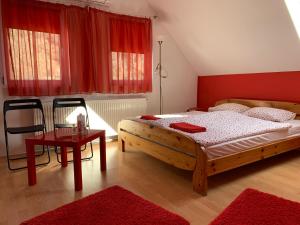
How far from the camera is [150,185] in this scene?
2.32m

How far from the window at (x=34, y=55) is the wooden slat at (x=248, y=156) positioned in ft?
8.10

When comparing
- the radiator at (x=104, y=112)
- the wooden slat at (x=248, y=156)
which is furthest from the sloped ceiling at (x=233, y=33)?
the radiator at (x=104, y=112)

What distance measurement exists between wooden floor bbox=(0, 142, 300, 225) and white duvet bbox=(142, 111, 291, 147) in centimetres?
47

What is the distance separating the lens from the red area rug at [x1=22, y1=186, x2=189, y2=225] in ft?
5.30

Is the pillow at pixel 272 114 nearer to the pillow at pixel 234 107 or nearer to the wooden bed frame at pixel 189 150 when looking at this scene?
the wooden bed frame at pixel 189 150

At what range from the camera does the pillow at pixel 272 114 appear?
3.16 metres

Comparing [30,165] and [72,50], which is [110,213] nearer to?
[30,165]

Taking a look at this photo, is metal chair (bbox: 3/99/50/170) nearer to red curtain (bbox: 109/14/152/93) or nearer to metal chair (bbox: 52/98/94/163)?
metal chair (bbox: 52/98/94/163)

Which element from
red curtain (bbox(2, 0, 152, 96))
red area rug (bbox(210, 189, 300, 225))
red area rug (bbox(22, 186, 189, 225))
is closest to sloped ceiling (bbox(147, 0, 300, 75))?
red curtain (bbox(2, 0, 152, 96))

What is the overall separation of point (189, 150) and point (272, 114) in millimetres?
1657

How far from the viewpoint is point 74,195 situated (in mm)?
2121

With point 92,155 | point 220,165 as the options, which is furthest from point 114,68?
point 220,165

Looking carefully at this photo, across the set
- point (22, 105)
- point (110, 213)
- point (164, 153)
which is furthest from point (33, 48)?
point (110, 213)

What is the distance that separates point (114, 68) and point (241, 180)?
8.21ft
